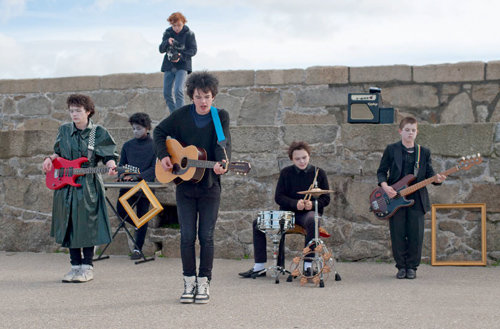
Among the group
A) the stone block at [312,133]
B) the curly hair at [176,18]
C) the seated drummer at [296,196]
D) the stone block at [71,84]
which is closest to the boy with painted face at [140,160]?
the stone block at [312,133]

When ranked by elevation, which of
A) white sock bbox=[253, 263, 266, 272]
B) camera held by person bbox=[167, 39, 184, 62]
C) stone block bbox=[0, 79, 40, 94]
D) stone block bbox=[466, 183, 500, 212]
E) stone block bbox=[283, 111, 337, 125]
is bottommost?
white sock bbox=[253, 263, 266, 272]

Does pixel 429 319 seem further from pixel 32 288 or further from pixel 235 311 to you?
pixel 32 288

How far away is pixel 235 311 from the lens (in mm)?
4371

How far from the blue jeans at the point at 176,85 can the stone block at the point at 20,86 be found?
109 inches

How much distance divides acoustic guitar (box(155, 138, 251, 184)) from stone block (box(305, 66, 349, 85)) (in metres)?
4.61

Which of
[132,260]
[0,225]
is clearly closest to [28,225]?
A: [0,225]

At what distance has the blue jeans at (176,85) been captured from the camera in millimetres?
8336

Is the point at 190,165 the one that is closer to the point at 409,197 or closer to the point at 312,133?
the point at 409,197

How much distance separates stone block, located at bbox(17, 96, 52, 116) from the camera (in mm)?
10141

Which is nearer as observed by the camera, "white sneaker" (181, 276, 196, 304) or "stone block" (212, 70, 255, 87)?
"white sneaker" (181, 276, 196, 304)

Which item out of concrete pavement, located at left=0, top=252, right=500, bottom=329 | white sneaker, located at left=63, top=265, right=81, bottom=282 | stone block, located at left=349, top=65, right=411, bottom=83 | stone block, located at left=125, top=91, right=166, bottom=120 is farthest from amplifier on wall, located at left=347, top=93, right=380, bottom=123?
stone block, located at left=125, top=91, right=166, bottom=120

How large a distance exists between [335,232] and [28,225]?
11.9ft

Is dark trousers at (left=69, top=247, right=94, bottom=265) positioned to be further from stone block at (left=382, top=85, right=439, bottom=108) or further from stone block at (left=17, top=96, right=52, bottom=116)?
stone block at (left=17, top=96, right=52, bottom=116)

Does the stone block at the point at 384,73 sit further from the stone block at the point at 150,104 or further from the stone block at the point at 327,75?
the stone block at the point at 150,104
